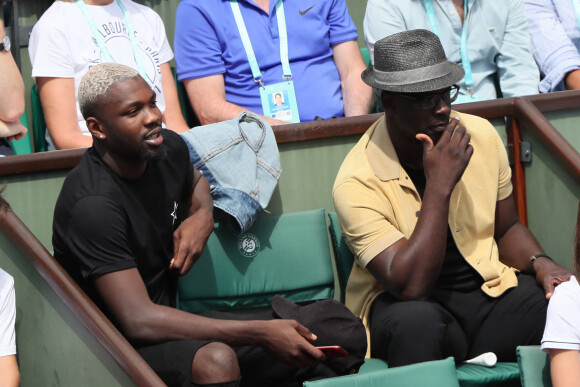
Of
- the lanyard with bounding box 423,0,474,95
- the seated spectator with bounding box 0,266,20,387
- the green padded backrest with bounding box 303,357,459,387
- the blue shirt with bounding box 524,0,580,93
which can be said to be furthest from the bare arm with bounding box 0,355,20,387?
the blue shirt with bounding box 524,0,580,93

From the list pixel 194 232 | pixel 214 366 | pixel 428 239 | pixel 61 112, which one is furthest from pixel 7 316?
pixel 61 112

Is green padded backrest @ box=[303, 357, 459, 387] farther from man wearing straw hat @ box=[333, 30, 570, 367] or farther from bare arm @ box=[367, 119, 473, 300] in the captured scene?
bare arm @ box=[367, 119, 473, 300]

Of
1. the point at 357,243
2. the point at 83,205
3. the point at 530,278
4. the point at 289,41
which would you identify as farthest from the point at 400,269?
the point at 289,41

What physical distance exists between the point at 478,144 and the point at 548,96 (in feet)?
2.02

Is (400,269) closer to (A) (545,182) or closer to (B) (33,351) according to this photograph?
(A) (545,182)

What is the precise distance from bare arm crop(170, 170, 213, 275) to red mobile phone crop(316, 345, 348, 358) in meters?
0.64

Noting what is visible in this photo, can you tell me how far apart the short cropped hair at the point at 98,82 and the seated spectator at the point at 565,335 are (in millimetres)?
1697

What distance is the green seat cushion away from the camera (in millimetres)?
3322

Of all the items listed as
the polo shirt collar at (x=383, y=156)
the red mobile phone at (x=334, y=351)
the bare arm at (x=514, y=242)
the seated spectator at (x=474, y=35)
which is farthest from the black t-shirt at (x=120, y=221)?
the seated spectator at (x=474, y=35)

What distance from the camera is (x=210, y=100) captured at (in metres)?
4.65

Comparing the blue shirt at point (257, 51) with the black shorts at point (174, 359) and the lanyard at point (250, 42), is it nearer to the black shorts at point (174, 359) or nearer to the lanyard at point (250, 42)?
the lanyard at point (250, 42)

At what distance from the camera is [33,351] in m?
3.16

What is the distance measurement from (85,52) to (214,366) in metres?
2.14

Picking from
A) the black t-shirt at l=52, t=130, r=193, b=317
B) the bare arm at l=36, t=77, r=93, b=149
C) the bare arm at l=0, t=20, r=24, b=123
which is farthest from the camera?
the bare arm at l=36, t=77, r=93, b=149
